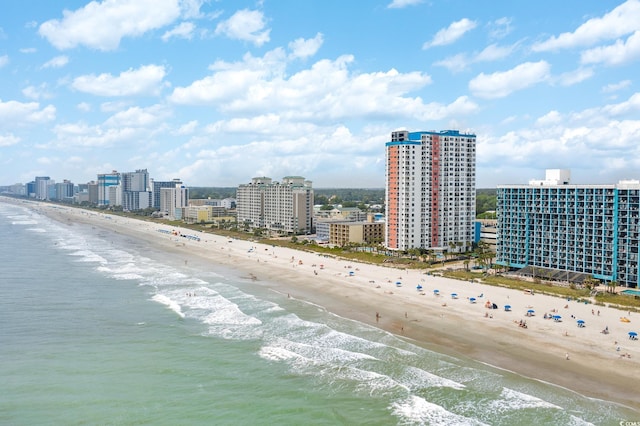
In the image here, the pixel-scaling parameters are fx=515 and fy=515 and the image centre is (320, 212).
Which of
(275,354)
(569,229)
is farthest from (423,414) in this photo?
(569,229)

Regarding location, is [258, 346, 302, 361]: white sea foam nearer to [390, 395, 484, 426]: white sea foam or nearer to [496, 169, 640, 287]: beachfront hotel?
[390, 395, 484, 426]: white sea foam

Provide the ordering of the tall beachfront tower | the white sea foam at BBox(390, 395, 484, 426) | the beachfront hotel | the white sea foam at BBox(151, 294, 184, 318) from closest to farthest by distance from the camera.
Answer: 1. the white sea foam at BBox(390, 395, 484, 426)
2. the white sea foam at BBox(151, 294, 184, 318)
3. the beachfront hotel
4. the tall beachfront tower

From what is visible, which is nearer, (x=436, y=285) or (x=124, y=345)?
(x=124, y=345)

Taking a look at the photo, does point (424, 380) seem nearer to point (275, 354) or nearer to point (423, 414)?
point (423, 414)

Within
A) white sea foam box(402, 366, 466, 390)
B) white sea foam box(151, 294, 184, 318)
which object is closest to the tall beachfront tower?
white sea foam box(151, 294, 184, 318)

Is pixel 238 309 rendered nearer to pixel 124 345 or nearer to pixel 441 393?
pixel 124 345

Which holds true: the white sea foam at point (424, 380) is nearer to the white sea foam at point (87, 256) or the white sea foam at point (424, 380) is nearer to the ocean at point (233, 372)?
the ocean at point (233, 372)

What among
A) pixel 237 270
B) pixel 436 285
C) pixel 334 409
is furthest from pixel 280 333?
pixel 237 270
